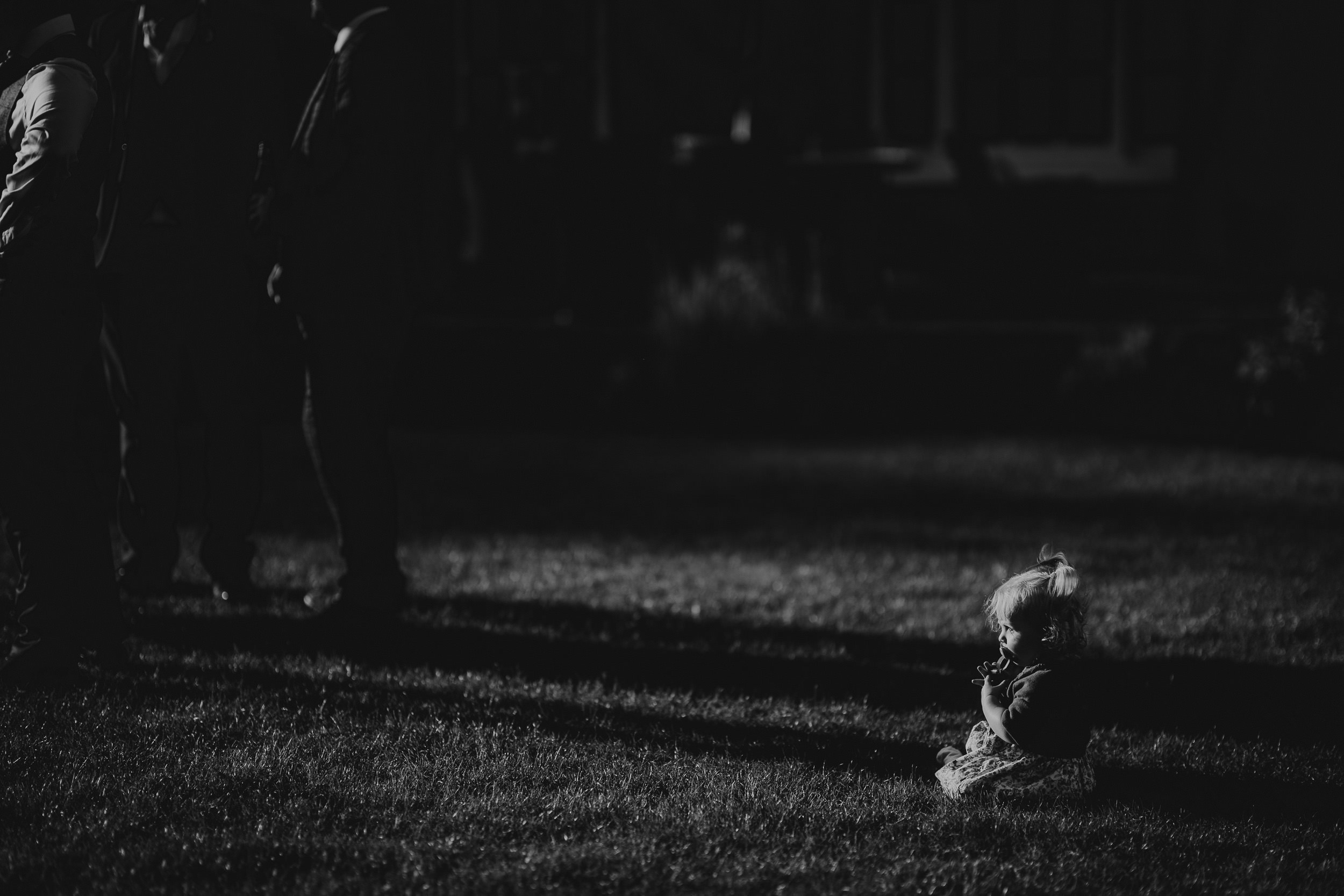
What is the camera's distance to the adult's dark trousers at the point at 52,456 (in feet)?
15.4

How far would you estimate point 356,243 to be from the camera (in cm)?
545

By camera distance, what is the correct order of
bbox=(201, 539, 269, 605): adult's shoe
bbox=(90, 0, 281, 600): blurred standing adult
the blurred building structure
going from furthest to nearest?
the blurred building structure, bbox=(201, 539, 269, 605): adult's shoe, bbox=(90, 0, 281, 600): blurred standing adult

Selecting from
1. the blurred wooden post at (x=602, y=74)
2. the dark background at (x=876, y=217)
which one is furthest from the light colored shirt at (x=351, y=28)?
the blurred wooden post at (x=602, y=74)

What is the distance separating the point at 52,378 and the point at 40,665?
867 mm

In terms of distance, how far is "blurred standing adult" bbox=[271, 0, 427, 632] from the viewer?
5.40 meters

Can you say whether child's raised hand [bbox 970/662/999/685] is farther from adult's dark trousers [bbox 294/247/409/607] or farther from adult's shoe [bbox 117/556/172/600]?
adult's shoe [bbox 117/556/172/600]

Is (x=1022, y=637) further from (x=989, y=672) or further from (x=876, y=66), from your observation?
(x=876, y=66)

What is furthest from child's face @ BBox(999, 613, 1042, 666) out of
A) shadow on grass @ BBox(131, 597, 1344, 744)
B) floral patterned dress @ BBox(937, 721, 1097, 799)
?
shadow on grass @ BBox(131, 597, 1344, 744)

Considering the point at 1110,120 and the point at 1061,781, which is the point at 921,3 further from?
the point at 1061,781

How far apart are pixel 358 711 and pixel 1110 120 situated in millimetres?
14084

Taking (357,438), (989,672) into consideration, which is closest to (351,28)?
(357,438)

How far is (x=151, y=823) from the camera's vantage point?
3635 mm

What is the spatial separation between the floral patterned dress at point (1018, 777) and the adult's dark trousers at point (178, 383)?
319 cm

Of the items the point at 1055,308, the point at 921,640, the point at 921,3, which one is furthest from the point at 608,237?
the point at 921,640
